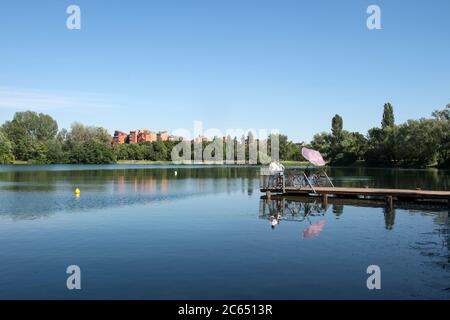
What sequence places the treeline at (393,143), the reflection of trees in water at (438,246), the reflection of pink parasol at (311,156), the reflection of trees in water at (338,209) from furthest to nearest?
1. the treeline at (393,143)
2. the reflection of pink parasol at (311,156)
3. the reflection of trees in water at (338,209)
4. the reflection of trees in water at (438,246)

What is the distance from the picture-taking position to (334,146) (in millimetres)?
169750

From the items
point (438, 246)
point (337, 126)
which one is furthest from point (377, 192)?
point (337, 126)

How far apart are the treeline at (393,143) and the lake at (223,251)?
8839cm

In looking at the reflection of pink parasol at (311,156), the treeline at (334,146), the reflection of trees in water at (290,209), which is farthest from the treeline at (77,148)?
the reflection of trees in water at (290,209)

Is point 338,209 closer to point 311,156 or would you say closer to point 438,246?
point 311,156

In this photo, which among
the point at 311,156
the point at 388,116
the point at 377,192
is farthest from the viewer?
the point at 388,116

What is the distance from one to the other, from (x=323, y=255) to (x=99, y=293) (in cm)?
1120

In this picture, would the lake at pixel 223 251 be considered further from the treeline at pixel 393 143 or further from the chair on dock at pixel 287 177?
the treeline at pixel 393 143

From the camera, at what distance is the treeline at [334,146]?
12075 cm

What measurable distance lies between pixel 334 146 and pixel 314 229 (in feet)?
478

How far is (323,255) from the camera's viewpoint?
2178 cm

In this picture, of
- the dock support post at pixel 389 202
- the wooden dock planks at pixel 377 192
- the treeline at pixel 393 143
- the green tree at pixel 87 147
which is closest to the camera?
the dock support post at pixel 389 202
